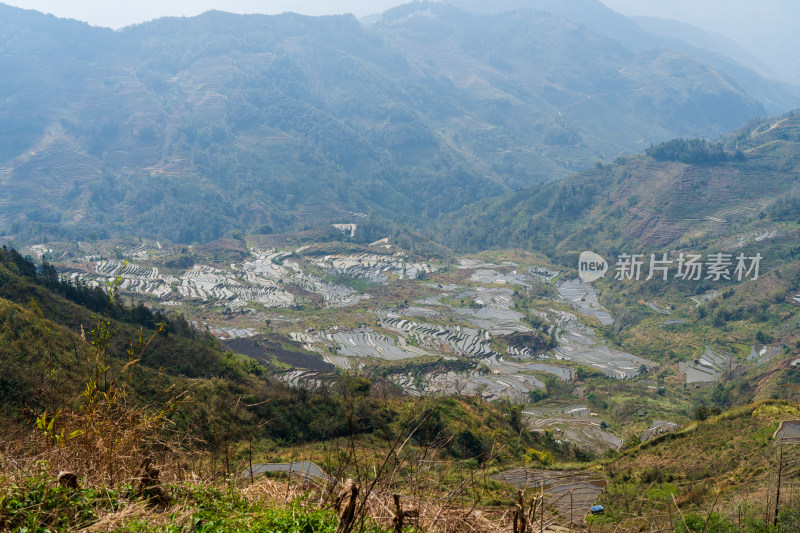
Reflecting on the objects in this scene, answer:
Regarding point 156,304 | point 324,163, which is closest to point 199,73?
point 324,163

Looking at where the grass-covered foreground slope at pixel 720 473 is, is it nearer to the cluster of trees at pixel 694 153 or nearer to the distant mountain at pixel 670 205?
the distant mountain at pixel 670 205

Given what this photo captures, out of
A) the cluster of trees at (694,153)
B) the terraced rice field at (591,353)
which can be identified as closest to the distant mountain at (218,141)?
the cluster of trees at (694,153)

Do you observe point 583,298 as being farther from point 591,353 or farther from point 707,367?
point 707,367

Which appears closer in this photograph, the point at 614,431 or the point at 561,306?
the point at 614,431

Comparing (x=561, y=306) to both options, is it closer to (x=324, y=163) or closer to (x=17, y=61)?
(x=324, y=163)
